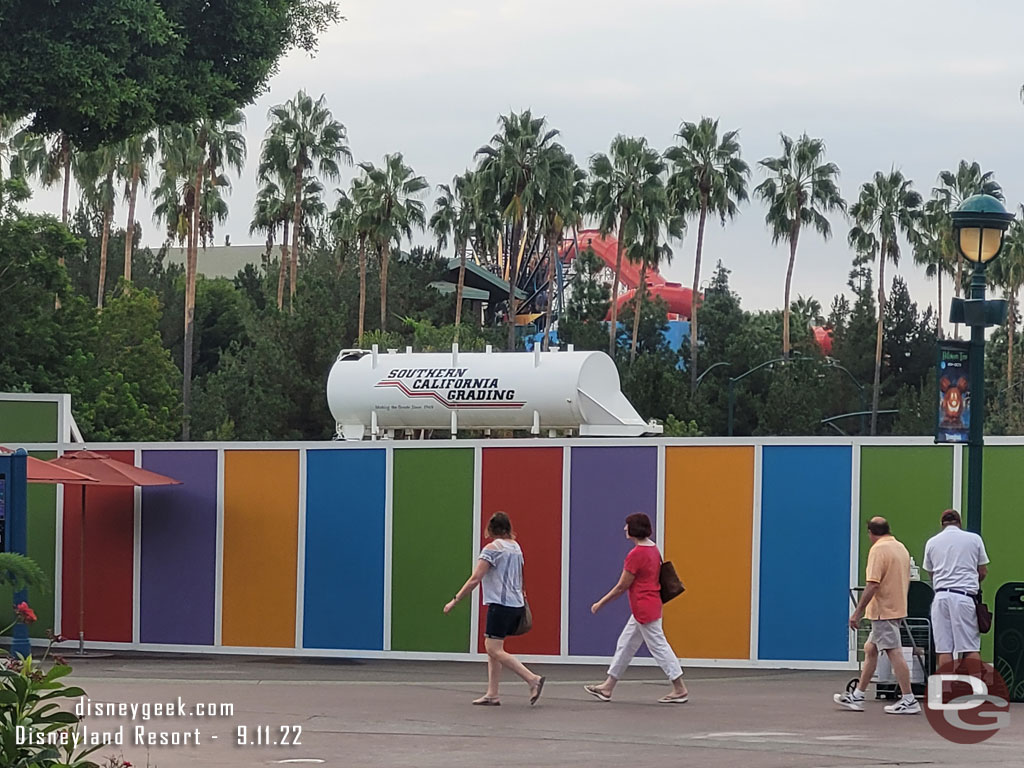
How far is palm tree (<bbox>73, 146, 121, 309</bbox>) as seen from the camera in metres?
61.5

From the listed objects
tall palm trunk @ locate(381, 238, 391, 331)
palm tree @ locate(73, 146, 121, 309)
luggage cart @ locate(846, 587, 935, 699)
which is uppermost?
palm tree @ locate(73, 146, 121, 309)

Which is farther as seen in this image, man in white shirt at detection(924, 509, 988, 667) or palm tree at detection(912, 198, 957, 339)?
palm tree at detection(912, 198, 957, 339)

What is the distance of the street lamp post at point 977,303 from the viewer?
1491cm

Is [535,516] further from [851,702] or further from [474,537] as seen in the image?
[851,702]

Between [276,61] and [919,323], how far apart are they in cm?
5378

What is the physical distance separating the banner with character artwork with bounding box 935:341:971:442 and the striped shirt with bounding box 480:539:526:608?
13.3 ft

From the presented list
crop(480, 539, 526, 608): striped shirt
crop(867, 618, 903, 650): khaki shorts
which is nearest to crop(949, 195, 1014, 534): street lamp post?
crop(867, 618, 903, 650): khaki shorts

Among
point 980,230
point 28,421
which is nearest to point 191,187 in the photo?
point 28,421

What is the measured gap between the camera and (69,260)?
7950cm

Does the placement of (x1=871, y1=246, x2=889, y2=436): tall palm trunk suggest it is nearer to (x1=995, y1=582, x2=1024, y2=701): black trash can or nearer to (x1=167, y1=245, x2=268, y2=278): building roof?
(x1=167, y1=245, x2=268, y2=278): building roof

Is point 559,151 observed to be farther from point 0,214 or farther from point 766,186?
point 0,214

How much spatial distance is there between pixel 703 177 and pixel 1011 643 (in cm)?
5741

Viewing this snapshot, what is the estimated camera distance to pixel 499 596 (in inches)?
552

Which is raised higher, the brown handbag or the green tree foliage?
the green tree foliage
